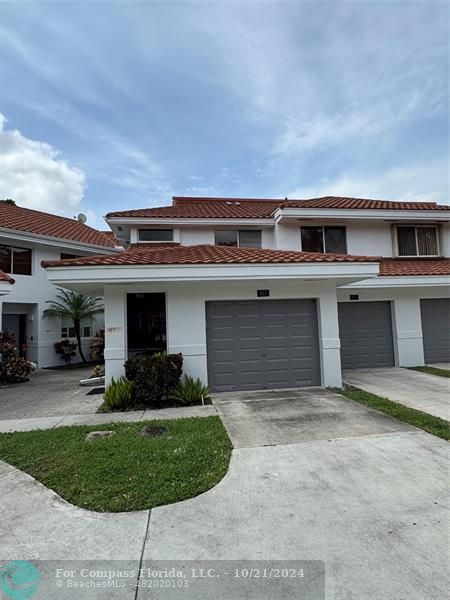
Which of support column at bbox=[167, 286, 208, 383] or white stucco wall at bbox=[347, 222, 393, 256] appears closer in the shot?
support column at bbox=[167, 286, 208, 383]

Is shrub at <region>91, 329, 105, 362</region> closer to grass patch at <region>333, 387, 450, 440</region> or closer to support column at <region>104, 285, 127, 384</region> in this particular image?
support column at <region>104, 285, 127, 384</region>

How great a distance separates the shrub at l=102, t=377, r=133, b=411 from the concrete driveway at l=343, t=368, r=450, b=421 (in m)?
6.14

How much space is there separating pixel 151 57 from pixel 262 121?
487cm

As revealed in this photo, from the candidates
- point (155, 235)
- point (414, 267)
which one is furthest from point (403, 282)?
point (155, 235)

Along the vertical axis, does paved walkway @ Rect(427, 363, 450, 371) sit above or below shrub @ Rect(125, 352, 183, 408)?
below

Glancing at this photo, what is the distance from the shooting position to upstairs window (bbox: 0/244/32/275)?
14609 mm

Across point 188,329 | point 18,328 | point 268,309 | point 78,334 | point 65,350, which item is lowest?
point 65,350

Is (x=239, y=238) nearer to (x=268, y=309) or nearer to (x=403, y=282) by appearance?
(x=268, y=309)

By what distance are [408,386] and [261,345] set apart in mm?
4236

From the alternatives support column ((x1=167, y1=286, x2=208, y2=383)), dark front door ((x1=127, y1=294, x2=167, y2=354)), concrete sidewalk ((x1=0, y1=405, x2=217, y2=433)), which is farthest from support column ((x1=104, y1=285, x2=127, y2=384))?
concrete sidewalk ((x1=0, y1=405, x2=217, y2=433))

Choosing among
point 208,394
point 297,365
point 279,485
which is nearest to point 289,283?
point 297,365

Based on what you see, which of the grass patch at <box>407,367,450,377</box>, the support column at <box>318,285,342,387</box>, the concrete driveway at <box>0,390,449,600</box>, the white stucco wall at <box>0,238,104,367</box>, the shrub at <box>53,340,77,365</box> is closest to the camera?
the concrete driveway at <box>0,390,449,600</box>

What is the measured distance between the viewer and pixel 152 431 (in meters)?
5.60

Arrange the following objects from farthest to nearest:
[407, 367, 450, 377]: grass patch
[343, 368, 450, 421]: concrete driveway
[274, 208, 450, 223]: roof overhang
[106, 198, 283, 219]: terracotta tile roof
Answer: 1. [106, 198, 283, 219]: terracotta tile roof
2. [274, 208, 450, 223]: roof overhang
3. [407, 367, 450, 377]: grass patch
4. [343, 368, 450, 421]: concrete driveway
